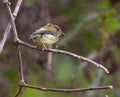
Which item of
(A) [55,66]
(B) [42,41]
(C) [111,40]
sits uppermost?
(B) [42,41]

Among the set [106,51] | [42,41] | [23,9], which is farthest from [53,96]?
[42,41]

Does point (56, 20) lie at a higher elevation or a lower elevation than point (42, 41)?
lower

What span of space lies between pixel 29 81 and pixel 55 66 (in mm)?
433

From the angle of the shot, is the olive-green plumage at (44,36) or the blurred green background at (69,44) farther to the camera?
the blurred green background at (69,44)

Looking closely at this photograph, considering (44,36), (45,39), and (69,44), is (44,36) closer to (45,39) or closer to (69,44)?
(45,39)

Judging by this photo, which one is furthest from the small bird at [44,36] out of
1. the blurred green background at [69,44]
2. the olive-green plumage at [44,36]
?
the blurred green background at [69,44]

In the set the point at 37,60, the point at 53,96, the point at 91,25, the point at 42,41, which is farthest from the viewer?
the point at 91,25

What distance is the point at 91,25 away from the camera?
4.72 meters

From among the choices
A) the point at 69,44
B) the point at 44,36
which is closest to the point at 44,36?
the point at 44,36

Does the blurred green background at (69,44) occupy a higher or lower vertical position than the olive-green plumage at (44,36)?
lower

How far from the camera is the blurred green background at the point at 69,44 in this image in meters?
4.06

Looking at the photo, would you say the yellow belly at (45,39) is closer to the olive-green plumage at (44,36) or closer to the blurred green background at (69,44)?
the olive-green plumage at (44,36)

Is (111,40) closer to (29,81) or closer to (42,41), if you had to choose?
(29,81)

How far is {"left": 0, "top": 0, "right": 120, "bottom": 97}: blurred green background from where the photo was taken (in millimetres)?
4062
